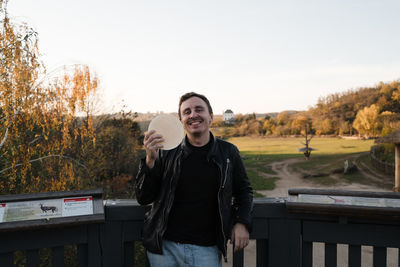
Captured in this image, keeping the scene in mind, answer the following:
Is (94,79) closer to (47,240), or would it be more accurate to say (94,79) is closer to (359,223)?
(47,240)

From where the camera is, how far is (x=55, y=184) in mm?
5836

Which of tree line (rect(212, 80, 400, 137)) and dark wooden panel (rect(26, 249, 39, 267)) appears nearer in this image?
dark wooden panel (rect(26, 249, 39, 267))

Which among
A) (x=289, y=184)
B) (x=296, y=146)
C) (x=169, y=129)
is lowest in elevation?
(x=289, y=184)

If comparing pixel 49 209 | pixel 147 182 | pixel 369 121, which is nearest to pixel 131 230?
pixel 147 182

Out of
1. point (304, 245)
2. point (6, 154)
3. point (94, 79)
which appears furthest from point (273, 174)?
point (304, 245)

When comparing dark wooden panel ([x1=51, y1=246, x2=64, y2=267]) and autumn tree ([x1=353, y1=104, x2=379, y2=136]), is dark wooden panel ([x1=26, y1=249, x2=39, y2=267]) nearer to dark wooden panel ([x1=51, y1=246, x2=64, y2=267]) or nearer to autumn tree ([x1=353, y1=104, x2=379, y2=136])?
dark wooden panel ([x1=51, y1=246, x2=64, y2=267])

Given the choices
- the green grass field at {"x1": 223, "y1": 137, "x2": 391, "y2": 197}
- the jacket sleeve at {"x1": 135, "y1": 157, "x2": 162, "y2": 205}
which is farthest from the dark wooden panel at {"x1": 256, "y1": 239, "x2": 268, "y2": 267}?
the green grass field at {"x1": 223, "y1": 137, "x2": 391, "y2": 197}

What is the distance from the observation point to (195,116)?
1844mm

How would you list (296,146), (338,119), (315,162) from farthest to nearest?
1. (338,119)
2. (296,146)
3. (315,162)

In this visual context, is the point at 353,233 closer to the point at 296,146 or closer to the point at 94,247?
the point at 94,247

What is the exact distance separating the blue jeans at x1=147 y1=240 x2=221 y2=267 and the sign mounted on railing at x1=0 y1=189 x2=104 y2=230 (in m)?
0.45

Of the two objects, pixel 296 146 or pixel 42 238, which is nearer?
pixel 42 238

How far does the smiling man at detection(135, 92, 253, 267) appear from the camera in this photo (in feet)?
5.70

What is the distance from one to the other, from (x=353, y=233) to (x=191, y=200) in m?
1.07
